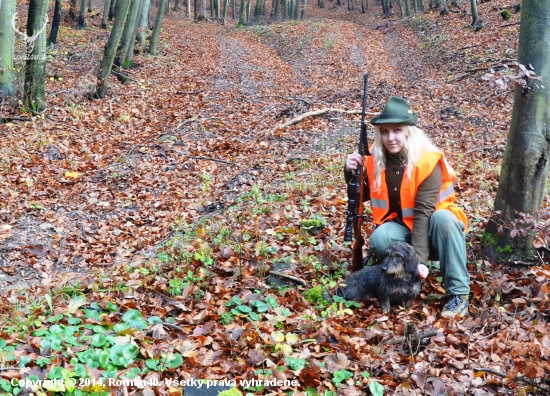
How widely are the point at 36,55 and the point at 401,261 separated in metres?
11.4

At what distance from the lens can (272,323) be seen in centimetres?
421

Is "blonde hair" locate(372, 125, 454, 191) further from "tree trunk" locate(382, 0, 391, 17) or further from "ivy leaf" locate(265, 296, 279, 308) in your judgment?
"tree trunk" locate(382, 0, 391, 17)

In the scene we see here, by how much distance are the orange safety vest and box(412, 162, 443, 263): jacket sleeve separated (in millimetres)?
61

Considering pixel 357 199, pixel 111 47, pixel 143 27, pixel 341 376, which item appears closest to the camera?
pixel 341 376

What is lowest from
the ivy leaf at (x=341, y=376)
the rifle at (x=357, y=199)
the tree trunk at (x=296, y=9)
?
the ivy leaf at (x=341, y=376)

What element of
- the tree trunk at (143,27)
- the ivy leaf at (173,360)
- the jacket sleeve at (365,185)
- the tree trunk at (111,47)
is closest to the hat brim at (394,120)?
the jacket sleeve at (365,185)

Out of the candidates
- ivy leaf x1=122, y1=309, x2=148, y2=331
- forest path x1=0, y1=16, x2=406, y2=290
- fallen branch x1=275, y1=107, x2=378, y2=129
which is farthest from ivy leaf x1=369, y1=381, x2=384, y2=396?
fallen branch x1=275, y1=107, x2=378, y2=129

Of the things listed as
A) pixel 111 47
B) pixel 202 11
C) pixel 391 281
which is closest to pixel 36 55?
pixel 111 47

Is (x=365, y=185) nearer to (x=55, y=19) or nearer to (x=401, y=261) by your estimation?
(x=401, y=261)

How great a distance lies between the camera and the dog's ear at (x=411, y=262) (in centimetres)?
427

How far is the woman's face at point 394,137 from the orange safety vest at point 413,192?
0.82 ft

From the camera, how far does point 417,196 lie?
457 cm

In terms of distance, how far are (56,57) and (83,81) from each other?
5575mm

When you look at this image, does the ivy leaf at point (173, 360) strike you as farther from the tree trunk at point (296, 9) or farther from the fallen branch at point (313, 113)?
the tree trunk at point (296, 9)
